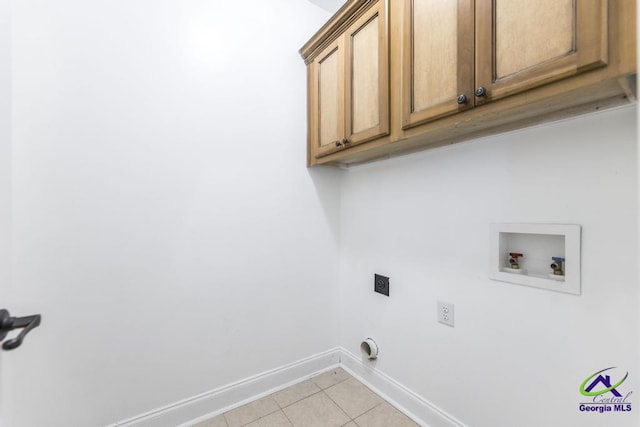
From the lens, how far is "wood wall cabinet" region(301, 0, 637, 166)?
2.28 feet

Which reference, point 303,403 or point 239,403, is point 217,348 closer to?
point 239,403

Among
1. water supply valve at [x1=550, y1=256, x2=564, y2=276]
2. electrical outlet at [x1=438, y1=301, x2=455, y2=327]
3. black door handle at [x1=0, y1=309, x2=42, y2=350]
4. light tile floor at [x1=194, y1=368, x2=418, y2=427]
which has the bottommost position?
light tile floor at [x1=194, y1=368, x2=418, y2=427]

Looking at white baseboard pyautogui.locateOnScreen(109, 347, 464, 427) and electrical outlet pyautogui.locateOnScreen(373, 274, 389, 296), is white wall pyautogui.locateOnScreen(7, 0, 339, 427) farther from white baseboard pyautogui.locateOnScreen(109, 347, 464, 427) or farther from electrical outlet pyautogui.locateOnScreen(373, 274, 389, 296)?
electrical outlet pyautogui.locateOnScreen(373, 274, 389, 296)

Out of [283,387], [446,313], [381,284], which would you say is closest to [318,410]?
[283,387]

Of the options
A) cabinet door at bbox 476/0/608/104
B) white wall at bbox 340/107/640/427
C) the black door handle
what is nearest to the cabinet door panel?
white wall at bbox 340/107/640/427

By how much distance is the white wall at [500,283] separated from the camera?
0.86 metres

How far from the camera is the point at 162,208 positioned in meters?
1.35

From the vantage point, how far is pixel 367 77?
132 centimetres

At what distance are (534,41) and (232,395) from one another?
2075 mm

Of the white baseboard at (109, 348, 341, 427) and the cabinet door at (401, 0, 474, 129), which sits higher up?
the cabinet door at (401, 0, 474, 129)

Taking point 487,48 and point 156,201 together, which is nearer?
point 487,48

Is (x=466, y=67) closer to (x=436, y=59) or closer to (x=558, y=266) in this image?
(x=436, y=59)

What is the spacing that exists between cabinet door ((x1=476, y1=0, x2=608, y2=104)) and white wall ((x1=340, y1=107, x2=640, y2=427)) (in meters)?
0.31

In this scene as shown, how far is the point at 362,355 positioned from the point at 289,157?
140cm
